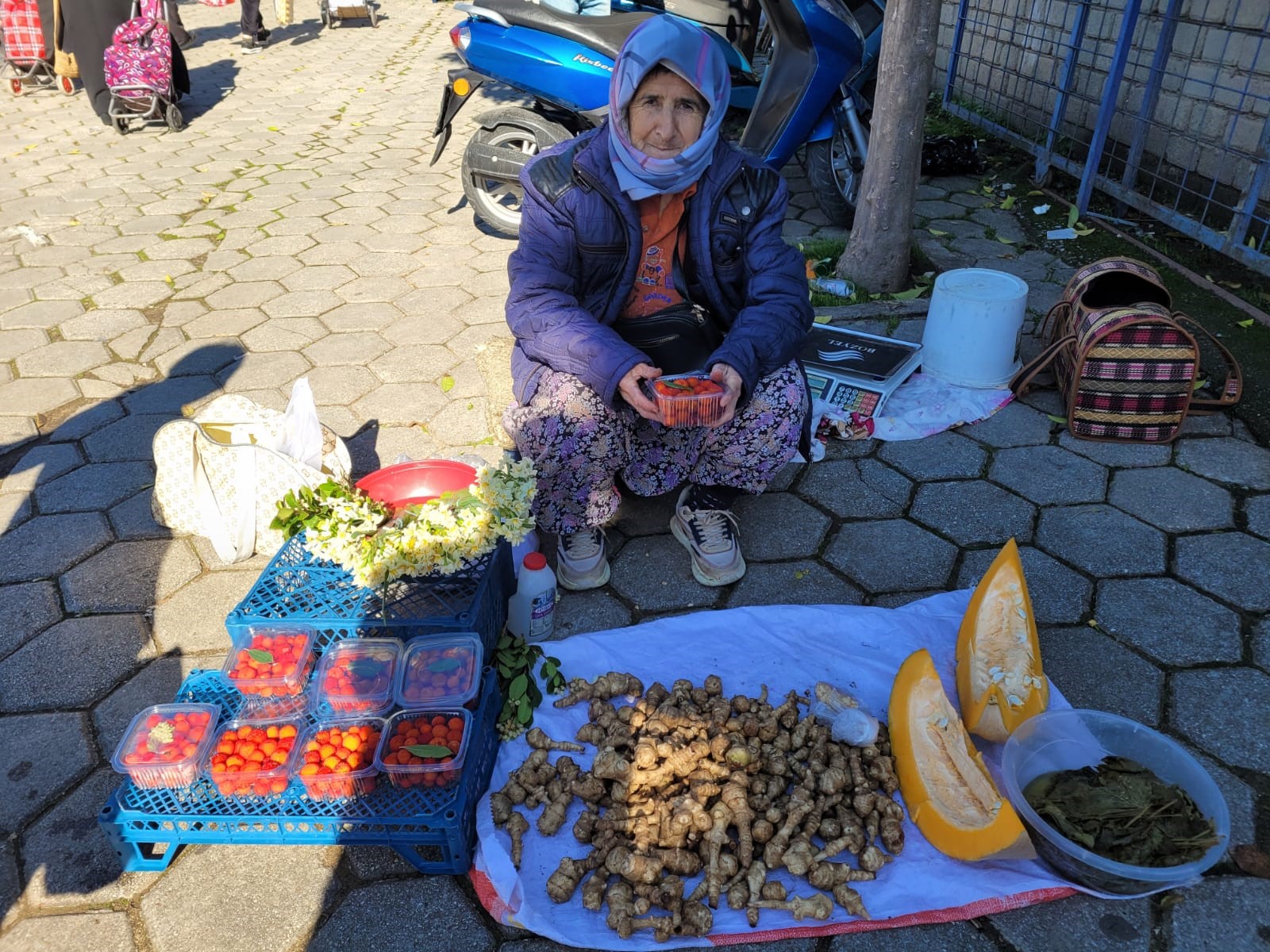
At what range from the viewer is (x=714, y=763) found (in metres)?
1.96

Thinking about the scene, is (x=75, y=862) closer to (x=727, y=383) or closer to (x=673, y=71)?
(x=727, y=383)

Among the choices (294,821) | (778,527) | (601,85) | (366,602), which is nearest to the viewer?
(294,821)

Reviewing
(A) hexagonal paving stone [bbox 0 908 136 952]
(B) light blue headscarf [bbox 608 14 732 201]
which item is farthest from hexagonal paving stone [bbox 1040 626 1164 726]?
(A) hexagonal paving stone [bbox 0 908 136 952]

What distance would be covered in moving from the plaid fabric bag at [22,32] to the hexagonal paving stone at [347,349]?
274 inches

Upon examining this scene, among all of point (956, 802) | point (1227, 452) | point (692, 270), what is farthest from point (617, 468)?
point (1227, 452)

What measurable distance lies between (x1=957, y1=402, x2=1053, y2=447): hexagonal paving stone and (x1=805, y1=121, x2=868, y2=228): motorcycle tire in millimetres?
1810

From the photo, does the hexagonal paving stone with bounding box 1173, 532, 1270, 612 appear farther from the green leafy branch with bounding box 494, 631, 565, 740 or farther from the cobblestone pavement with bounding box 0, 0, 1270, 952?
the green leafy branch with bounding box 494, 631, 565, 740

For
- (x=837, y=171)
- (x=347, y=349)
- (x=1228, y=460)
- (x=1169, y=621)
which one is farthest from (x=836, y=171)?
(x=1169, y=621)

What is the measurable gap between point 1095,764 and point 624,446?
140 centimetres

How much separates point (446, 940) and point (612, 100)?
2.09 m

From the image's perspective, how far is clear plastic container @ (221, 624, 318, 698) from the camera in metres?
2.03

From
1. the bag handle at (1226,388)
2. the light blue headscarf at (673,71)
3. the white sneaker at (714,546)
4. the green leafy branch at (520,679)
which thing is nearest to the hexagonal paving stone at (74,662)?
the green leafy branch at (520,679)

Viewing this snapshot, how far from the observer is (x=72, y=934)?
1760mm

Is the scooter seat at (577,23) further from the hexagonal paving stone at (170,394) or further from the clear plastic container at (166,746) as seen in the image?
the clear plastic container at (166,746)
